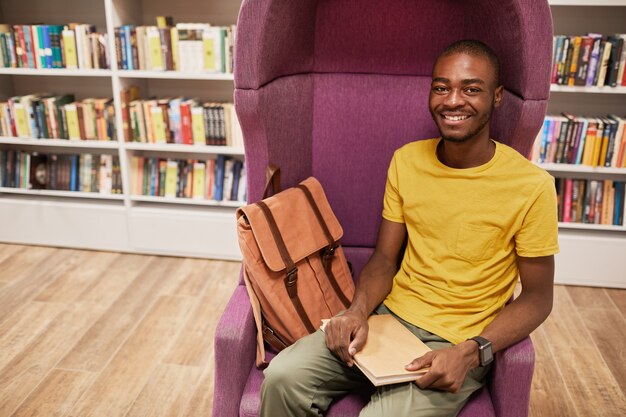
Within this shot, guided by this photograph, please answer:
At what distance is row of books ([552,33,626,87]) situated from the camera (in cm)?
269

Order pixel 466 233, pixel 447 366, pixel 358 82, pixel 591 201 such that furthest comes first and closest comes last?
pixel 591 201 < pixel 358 82 < pixel 466 233 < pixel 447 366

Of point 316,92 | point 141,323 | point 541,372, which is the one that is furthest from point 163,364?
point 541,372

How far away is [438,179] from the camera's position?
5.15ft

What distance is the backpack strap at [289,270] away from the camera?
5.12ft

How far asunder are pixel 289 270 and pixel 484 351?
549mm

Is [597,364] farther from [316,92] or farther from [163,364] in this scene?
[163,364]

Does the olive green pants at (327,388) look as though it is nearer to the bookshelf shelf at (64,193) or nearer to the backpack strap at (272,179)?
the backpack strap at (272,179)

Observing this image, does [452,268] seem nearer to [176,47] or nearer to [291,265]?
[291,265]

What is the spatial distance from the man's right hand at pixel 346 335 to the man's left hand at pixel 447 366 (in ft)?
0.47

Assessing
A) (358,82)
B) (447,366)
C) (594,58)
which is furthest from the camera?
(594,58)

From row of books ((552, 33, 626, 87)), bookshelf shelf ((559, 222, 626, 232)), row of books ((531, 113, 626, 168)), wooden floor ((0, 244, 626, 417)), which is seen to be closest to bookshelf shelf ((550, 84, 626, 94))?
row of books ((552, 33, 626, 87))

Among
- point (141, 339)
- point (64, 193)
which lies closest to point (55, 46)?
point (64, 193)

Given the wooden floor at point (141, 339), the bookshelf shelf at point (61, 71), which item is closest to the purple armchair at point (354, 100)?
the wooden floor at point (141, 339)

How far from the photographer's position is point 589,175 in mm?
3086
